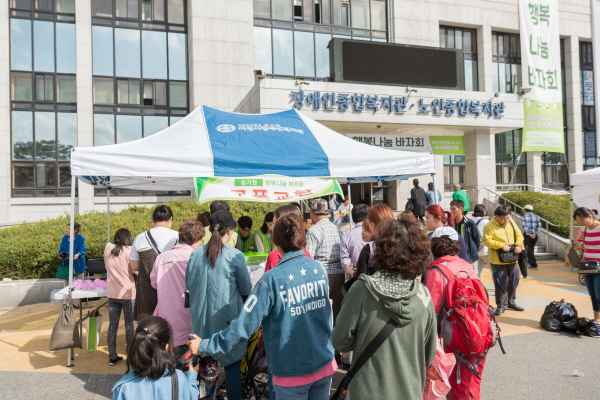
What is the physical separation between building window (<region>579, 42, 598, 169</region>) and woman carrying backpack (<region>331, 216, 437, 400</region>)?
114 feet

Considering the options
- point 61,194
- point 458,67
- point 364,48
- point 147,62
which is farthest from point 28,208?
point 458,67

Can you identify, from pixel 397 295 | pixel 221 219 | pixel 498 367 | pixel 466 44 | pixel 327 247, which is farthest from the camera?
pixel 466 44

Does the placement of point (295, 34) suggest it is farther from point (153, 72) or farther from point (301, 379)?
point (301, 379)

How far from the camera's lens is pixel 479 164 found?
20.0 meters

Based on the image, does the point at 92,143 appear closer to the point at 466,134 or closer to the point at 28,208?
the point at 28,208

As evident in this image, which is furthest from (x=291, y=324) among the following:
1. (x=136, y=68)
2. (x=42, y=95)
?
(x=42, y=95)

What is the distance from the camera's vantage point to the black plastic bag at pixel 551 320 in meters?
6.47

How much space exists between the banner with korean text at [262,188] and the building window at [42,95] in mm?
19257

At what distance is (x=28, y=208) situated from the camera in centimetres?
2108

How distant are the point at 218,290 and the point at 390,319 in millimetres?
1723

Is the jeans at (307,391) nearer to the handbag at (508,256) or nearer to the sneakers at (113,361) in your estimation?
the sneakers at (113,361)

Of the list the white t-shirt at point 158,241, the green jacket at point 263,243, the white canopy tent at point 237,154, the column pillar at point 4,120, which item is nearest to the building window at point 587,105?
the white canopy tent at point 237,154

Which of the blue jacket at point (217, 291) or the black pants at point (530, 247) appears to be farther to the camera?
the black pants at point (530, 247)

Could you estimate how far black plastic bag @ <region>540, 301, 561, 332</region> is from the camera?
647 centimetres
